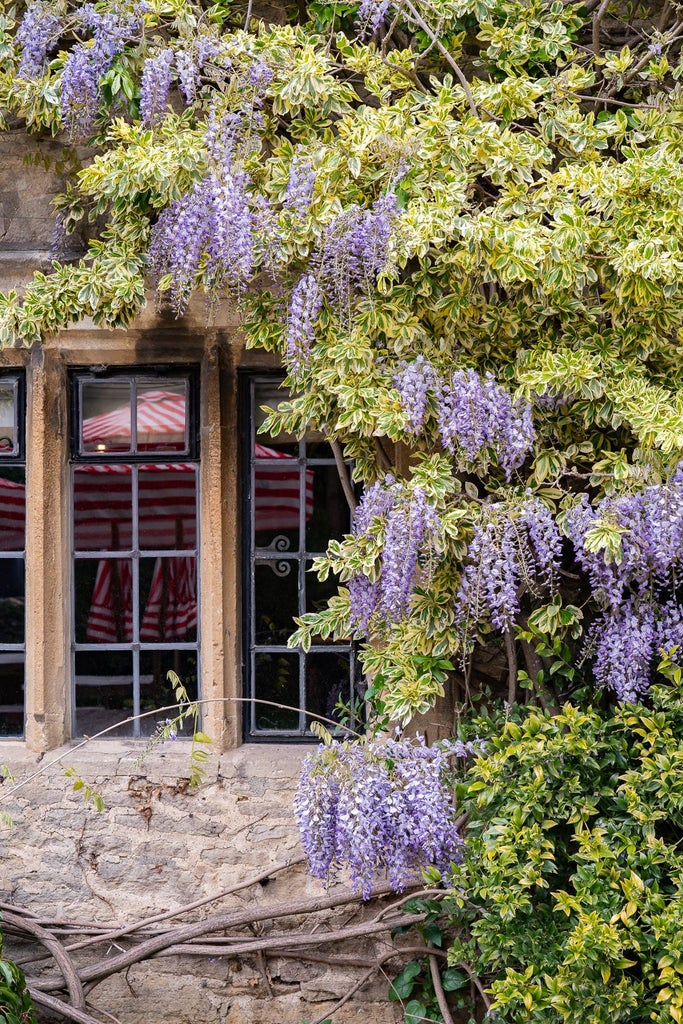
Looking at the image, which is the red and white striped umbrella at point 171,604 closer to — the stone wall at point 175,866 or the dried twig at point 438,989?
the stone wall at point 175,866

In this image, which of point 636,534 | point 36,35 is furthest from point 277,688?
point 36,35

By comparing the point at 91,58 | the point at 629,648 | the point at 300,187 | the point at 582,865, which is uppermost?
the point at 91,58

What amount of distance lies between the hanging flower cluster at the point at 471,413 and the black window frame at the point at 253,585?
938 mm

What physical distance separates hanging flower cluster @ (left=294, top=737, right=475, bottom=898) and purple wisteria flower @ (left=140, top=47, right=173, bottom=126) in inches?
87.5

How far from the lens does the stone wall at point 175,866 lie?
370 centimetres

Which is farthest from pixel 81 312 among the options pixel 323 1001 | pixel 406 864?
pixel 323 1001

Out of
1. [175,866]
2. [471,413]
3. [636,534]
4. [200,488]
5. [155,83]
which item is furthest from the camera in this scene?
[200,488]

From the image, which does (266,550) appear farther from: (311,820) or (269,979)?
(269,979)

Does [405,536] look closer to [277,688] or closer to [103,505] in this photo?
[277,688]

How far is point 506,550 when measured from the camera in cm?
293

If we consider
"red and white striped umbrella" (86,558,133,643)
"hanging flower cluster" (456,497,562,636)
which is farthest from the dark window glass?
"hanging flower cluster" (456,497,562,636)

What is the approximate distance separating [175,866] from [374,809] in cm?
116

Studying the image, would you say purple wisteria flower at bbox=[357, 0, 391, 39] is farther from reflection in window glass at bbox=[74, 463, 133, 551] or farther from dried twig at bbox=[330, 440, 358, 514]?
reflection in window glass at bbox=[74, 463, 133, 551]

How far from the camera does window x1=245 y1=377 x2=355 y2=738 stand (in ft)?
13.0
